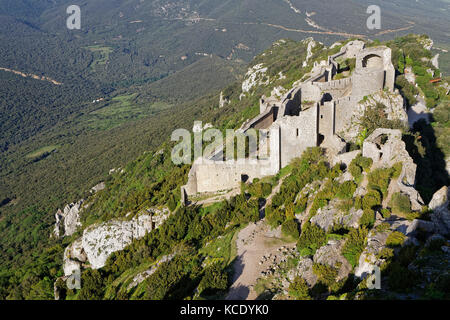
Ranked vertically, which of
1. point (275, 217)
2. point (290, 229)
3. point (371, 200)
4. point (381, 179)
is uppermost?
point (381, 179)

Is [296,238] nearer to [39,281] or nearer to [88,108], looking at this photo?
[39,281]

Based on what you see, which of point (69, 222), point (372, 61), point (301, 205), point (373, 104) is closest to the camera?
point (301, 205)

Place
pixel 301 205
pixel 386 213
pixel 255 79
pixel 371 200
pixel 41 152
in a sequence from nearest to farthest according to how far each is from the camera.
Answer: pixel 386 213 < pixel 371 200 < pixel 301 205 < pixel 255 79 < pixel 41 152

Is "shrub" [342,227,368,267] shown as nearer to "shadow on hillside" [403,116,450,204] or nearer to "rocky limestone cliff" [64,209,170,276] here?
"shadow on hillside" [403,116,450,204]

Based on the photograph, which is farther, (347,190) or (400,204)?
(347,190)

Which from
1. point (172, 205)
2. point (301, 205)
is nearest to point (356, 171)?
point (301, 205)

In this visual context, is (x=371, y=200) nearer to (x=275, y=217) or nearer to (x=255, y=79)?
(x=275, y=217)

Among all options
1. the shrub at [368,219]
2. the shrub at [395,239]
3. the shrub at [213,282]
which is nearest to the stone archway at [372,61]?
the shrub at [368,219]

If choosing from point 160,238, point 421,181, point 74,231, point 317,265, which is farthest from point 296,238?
point 74,231
